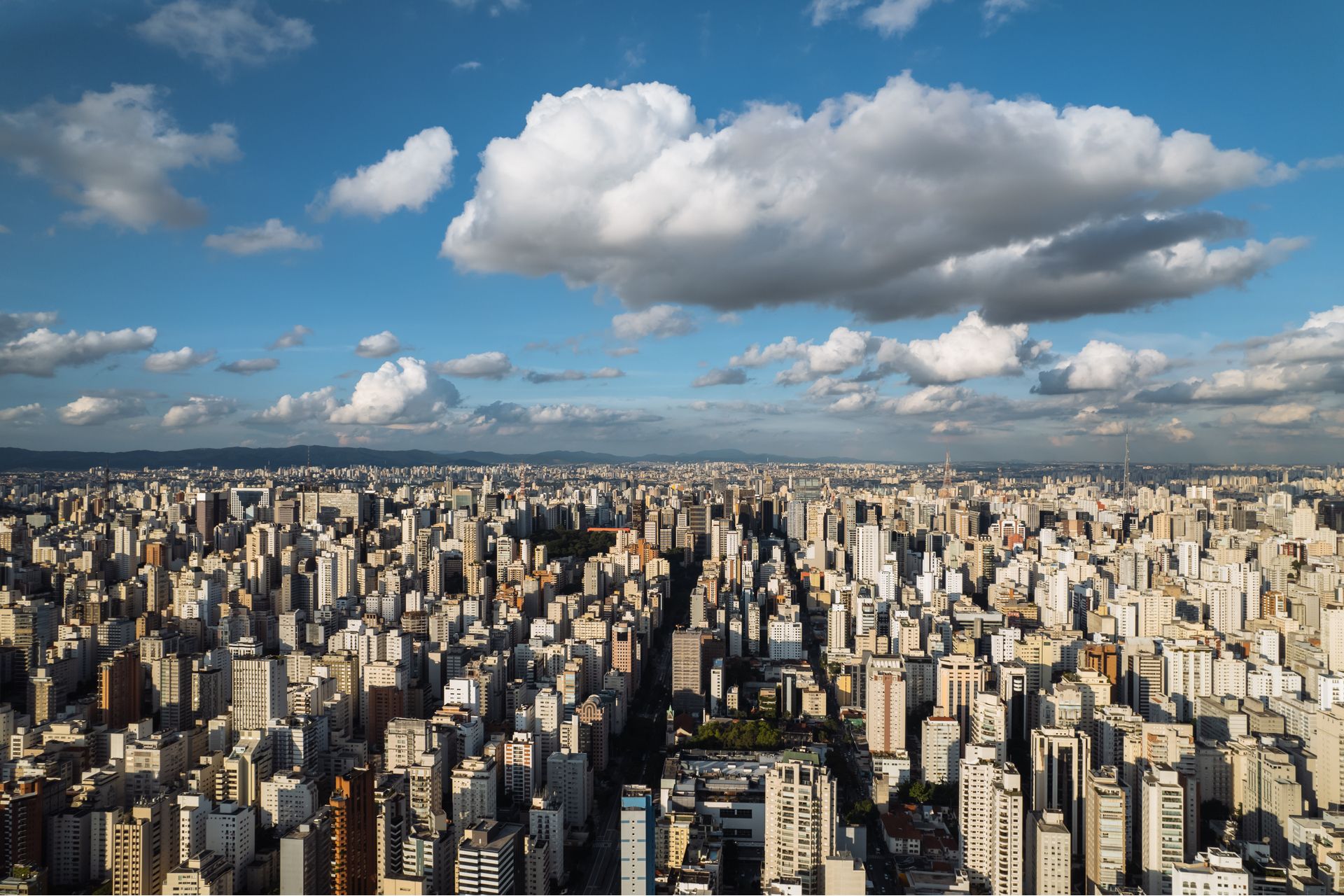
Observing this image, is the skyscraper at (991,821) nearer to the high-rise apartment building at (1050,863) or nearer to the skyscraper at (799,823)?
the high-rise apartment building at (1050,863)

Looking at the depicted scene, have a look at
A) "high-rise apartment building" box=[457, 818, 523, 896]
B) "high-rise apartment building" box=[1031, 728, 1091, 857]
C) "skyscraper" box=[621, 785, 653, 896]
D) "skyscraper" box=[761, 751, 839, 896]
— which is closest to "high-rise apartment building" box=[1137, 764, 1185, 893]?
"high-rise apartment building" box=[1031, 728, 1091, 857]

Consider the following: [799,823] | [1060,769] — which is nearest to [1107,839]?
[1060,769]

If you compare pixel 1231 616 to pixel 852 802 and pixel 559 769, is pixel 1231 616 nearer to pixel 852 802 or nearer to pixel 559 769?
pixel 852 802

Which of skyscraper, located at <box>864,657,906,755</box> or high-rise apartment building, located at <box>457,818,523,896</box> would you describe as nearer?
high-rise apartment building, located at <box>457,818,523,896</box>

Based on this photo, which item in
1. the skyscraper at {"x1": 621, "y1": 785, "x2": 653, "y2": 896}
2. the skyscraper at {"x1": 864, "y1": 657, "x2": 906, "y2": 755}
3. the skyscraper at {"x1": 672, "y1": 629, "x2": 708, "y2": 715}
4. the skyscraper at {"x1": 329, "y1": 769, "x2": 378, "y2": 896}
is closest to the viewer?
the skyscraper at {"x1": 621, "y1": 785, "x2": 653, "y2": 896}

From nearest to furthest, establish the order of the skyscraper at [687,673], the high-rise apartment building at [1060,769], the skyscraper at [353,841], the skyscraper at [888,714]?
the skyscraper at [353,841] < the high-rise apartment building at [1060,769] < the skyscraper at [888,714] < the skyscraper at [687,673]

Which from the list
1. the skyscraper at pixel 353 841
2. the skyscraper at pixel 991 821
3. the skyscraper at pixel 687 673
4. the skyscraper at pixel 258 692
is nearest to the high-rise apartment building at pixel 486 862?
the skyscraper at pixel 353 841

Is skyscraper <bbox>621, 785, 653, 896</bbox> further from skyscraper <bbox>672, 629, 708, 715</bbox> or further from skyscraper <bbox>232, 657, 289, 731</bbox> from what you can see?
skyscraper <bbox>672, 629, 708, 715</bbox>

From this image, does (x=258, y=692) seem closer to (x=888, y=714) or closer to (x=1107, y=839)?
(x=888, y=714)

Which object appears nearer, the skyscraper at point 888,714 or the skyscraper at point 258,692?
the skyscraper at point 888,714

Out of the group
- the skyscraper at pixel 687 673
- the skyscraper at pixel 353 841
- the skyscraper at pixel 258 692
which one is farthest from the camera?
the skyscraper at pixel 687 673

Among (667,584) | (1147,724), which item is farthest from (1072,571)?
(1147,724)
